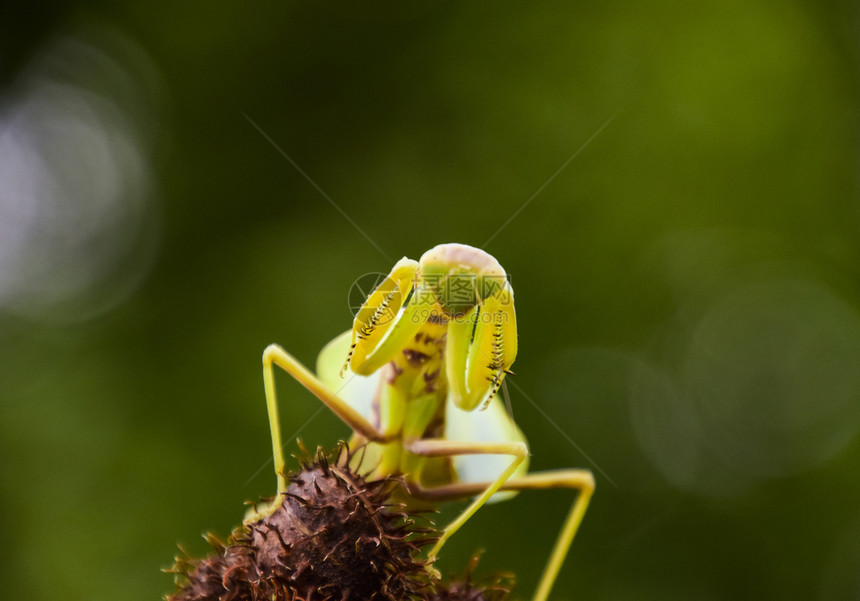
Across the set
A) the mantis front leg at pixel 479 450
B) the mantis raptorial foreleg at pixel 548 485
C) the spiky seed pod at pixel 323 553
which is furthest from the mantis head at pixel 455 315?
the spiky seed pod at pixel 323 553

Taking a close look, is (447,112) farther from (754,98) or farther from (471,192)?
(754,98)

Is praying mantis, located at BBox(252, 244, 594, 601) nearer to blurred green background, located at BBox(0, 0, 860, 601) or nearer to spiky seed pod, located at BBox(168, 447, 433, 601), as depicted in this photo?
spiky seed pod, located at BBox(168, 447, 433, 601)

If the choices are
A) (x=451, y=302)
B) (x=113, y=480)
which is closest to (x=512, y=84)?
(x=451, y=302)

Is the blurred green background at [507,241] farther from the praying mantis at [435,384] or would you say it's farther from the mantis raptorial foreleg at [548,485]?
the mantis raptorial foreleg at [548,485]

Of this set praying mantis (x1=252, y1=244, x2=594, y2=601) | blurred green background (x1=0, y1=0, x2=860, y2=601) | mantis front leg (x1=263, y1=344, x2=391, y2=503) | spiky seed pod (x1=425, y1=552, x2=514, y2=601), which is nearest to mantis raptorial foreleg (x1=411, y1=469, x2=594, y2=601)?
praying mantis (x1=252, y1=244, x2=594, y2=601)

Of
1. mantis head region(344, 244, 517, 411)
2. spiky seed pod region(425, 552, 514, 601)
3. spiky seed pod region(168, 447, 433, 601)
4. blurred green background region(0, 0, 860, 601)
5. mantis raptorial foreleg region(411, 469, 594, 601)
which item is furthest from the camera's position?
blurred green background region(0, 0, 860, 601)

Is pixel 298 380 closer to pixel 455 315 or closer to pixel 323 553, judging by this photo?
pixel 455 315

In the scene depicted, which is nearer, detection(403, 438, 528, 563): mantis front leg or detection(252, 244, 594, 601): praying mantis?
detection(252, 244, 594, 601): praying mantis
